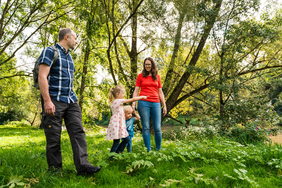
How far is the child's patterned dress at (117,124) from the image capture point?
10.4 feet

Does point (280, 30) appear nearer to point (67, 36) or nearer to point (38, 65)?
point (67, 36)

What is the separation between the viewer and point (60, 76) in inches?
98.8

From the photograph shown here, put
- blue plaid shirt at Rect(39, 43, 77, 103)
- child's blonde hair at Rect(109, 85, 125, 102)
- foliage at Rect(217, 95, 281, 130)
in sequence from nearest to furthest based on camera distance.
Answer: blue plaid shirt at Rect(39, 43, 77, 103) < child's blonde hair at Rect(109, 85, 125, 102) < foliage at Rect(217, 95, 281, 130)

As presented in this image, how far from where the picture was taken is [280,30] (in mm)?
7402

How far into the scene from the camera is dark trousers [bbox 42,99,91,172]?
2.41 meters

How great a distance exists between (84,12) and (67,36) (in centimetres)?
441

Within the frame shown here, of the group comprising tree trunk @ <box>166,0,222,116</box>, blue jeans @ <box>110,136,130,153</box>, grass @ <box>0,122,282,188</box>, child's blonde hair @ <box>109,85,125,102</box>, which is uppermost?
tree trunk @ <box>166,0,222,116</box>

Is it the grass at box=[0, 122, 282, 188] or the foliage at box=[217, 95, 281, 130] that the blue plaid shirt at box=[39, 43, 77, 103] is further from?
the foliage at box=[217, 95, 281, 130]

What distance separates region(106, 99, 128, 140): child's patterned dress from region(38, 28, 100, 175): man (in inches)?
26.3

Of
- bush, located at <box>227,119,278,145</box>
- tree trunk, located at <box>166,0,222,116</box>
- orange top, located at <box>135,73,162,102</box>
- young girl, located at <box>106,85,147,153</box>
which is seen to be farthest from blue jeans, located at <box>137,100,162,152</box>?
tree trunk, located at <box>166,0,222,116</box>

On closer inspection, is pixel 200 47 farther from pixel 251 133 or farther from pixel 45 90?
pixel 45 90

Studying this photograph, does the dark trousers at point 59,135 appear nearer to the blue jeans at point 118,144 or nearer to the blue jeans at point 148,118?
the blue jeans at point 118,144

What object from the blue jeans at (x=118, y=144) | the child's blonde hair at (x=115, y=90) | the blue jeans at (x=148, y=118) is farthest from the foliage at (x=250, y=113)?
the child's blonde hair at (x=115, y=90)

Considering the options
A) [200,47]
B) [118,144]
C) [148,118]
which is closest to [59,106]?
[118,144]
